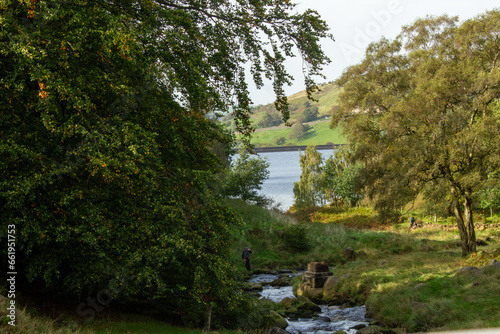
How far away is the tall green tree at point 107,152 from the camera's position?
6668 millimetres

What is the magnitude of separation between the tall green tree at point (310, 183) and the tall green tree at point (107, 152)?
158ft

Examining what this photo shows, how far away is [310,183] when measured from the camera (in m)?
58.2

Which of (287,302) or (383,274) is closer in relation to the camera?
(287,302)

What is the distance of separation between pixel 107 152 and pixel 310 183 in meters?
52.8

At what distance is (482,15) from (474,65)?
293 centimetres

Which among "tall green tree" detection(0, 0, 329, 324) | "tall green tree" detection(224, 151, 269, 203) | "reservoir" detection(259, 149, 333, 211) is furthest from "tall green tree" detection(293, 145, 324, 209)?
"tall green tree" detection(0, 0, 329, 324)

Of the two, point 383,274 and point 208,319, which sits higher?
point 208,319

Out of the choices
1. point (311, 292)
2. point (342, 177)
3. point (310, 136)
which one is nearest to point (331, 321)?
point (311, 292)

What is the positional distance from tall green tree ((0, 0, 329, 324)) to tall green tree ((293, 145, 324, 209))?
48.2 meters

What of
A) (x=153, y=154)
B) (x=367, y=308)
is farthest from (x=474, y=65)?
(x=153, y=154)

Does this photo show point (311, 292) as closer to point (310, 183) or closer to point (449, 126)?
point (449, 126)

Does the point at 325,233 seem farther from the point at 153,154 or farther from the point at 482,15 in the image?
the point at 153,154

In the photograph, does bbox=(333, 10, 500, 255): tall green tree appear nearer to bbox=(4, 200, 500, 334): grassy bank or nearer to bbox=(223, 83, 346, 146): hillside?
bbox=(4, 200, 500, 334): grassy bank

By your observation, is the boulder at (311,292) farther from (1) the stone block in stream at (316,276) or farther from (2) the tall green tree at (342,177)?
(2) the tall green tree at (342,177)
